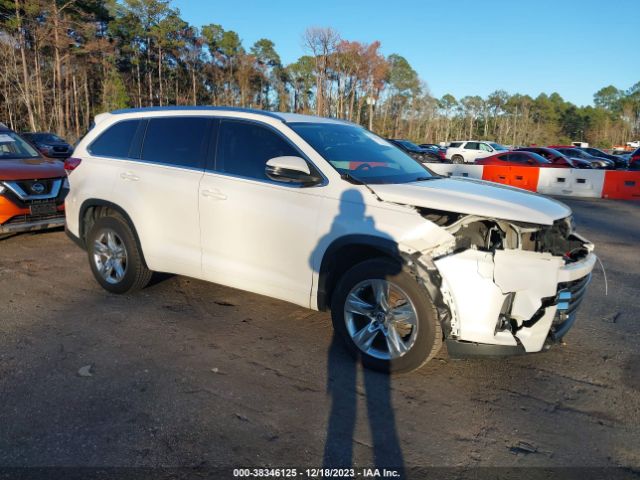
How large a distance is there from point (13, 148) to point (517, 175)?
16053 millimetres

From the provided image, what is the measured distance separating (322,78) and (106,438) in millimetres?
66451

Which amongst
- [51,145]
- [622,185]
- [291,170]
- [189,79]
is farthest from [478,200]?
[189,79]

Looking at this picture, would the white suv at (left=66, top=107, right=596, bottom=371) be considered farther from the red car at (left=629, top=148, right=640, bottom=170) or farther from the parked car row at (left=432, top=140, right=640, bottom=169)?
the parked car row at (left=432, top=140, right=640, bottom=169)

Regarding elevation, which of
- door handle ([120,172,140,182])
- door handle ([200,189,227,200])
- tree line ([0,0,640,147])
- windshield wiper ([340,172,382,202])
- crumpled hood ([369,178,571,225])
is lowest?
door handle ([200,189,227,200])

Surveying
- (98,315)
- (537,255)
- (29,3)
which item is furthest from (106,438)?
(29,3)

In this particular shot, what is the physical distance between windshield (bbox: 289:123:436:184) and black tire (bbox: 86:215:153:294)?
6.72 feet

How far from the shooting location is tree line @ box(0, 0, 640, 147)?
39.6 m

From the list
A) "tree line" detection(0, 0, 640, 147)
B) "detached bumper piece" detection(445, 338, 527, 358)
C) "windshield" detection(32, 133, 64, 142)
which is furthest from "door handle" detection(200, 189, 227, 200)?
"tree line" detection(0, 0, 640, 147)

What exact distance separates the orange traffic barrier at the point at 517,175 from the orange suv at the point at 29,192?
14748 millimetres

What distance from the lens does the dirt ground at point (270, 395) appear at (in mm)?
2654

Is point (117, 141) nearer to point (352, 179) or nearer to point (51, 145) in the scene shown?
point (352, 179)

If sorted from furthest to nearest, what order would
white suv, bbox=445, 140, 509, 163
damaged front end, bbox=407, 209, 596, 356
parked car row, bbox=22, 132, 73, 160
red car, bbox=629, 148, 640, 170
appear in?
white suv, bbox=445, 140, 509, 163 < parked car row, bbox=22, 132, 73, 160 < red car, bbox=629, 148, 640, 170 < damaged front end, bbox=407, 209, 596, 356

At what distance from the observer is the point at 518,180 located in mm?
18156

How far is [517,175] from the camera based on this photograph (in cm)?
1811
